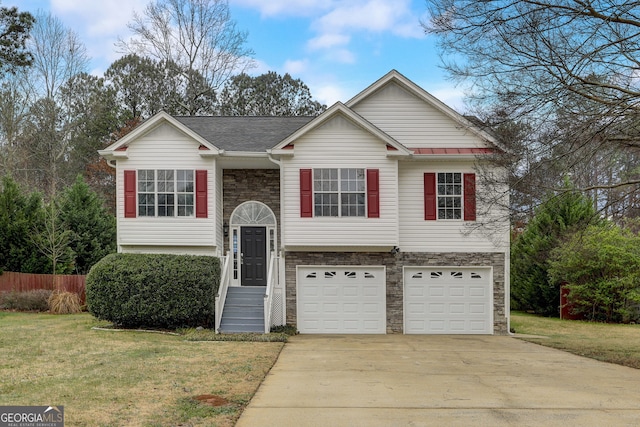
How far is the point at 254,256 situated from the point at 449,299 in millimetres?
5926

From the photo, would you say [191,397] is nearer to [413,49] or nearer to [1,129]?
[413,49]

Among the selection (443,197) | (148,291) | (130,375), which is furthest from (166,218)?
(130,375)

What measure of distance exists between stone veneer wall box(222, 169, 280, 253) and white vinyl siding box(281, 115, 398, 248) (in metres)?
1.56

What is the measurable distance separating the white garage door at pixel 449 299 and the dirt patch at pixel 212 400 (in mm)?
10426

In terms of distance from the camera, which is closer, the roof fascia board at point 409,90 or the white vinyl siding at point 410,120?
the roof fascia board at point 409,90

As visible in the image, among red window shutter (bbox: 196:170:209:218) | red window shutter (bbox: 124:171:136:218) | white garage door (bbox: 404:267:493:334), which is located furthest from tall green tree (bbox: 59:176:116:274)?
white garage door (bbox: 404:267:493:334)

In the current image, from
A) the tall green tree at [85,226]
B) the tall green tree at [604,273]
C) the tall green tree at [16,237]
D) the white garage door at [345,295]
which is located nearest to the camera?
the white garage door at [345,295]

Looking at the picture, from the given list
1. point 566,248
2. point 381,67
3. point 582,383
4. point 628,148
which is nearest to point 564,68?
point 628,148

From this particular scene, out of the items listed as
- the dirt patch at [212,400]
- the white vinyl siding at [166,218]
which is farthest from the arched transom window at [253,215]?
the dirt patch at [212,400]

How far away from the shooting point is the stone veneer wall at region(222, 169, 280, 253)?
18.0m

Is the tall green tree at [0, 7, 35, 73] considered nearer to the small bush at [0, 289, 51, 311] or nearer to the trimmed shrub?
the small bush at [0, 289, 51, 311]

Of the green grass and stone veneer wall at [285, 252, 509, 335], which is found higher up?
stone veneer wall at [285, 252, 509, 335]

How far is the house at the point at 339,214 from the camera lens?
16547 millimetres

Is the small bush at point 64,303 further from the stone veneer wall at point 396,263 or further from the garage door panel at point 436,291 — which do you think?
the garage door panel at point 436,291
